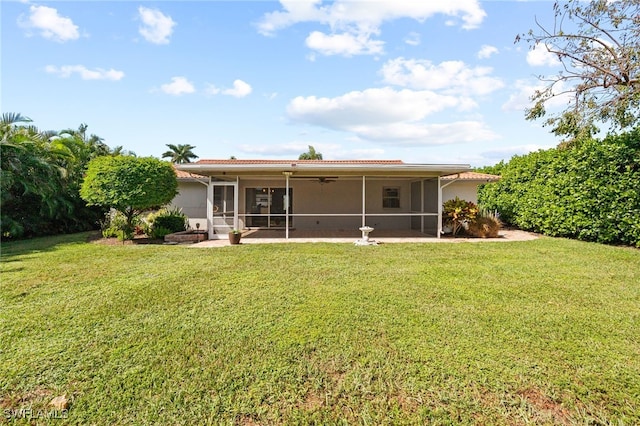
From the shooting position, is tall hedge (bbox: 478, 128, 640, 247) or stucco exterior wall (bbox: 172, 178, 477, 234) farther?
stucco exterior wall (bbox: 172, 178, 477, 234)

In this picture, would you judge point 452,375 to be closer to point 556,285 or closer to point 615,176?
point 556,285

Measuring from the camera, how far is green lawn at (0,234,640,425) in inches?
104

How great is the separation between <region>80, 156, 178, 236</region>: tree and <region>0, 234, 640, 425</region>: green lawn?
3850mm

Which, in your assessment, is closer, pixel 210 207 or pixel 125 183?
pixel 125 183

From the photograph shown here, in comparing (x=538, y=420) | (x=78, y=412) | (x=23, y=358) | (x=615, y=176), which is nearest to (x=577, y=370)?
(x=538, y=420)

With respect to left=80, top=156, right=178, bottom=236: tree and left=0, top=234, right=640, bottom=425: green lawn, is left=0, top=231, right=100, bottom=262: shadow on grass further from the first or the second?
left=0, top=234, right=640, bottom=425: green lawn

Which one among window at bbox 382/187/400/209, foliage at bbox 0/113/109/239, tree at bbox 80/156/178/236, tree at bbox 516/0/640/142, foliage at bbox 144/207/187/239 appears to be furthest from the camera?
window at bbox 382/187/400/209

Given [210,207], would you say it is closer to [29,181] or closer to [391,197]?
[29,181]

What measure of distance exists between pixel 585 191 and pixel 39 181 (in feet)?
62.2

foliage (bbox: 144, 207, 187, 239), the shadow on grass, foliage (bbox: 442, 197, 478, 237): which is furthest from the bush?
foliage (bbox: 442, 197, 478, 237)

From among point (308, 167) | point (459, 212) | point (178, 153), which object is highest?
point (178, 153)

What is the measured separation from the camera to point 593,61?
33.4 feet

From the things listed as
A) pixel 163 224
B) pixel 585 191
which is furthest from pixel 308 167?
pixel 585 191

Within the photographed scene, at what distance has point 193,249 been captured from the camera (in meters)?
9.58
